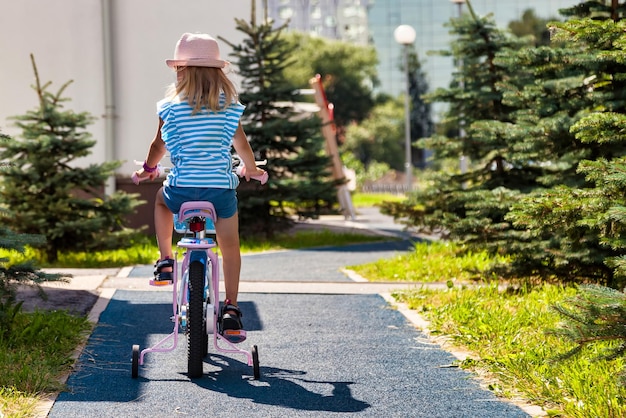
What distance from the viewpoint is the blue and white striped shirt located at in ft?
20.0

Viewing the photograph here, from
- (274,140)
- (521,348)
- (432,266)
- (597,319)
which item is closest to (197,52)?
(597,319)

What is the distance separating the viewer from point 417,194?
13.1 meters

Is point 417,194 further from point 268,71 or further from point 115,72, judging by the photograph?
point 115,72

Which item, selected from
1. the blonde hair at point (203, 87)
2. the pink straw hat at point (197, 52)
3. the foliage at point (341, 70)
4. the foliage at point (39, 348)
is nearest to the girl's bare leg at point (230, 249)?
the blonde hair at point (203, 87)

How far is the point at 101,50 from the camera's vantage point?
676 inches

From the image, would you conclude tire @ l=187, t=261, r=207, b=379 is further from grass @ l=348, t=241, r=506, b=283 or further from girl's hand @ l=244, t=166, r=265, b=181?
grass @ l=348, t=241, r=506, b=283

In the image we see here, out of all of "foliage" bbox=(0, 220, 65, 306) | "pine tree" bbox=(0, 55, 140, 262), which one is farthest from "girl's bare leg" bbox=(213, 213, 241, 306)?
"pine tree" bbox=(0, 55, 140, 262)

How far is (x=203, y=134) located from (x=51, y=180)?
6881mm

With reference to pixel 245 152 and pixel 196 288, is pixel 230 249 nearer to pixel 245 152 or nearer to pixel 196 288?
pixel 196 288

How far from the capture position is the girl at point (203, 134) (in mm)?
6055

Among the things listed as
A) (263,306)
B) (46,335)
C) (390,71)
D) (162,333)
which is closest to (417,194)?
(263,306)

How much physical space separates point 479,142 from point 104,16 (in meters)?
7.29

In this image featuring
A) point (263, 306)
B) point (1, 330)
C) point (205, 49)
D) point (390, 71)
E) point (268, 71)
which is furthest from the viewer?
point (390, 71)

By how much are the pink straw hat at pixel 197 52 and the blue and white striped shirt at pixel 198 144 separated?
236 mm
